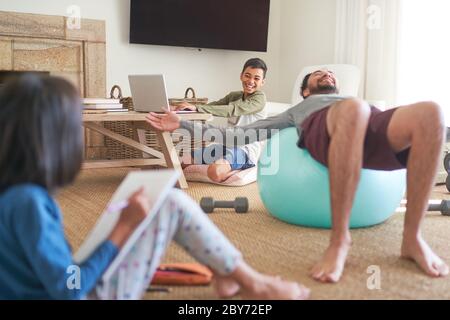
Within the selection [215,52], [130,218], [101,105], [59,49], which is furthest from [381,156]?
[215,52]

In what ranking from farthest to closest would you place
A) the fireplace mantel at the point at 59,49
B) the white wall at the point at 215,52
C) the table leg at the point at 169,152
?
the white wall at the point at 215,52, the fireplace mantel at the point at 59,49, the table leg at the point at 169,152

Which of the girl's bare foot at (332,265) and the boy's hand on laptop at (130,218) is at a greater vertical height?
the boy's hand on laptop at (130,218)

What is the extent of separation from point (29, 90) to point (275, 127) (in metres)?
1.44

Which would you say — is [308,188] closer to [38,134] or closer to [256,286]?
[256,286]

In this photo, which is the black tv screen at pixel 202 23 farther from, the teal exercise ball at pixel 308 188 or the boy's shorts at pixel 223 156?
the teal exercise ball at pixel 308 188

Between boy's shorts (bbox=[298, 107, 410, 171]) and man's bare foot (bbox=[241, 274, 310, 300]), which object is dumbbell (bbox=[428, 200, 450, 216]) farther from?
man's bare foot (bbox=[241, 274, 310, 300])

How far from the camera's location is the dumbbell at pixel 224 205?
2441mm

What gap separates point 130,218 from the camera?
3.51ft

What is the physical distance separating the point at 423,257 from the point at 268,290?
647 millimetres

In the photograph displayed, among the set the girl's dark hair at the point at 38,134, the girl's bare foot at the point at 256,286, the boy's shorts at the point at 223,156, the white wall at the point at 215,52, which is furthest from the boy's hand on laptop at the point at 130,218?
the white wall at the point at 215,52

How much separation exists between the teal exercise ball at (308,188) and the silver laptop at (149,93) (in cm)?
103

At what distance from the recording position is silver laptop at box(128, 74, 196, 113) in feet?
10.2

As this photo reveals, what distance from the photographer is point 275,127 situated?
89.5 inches
